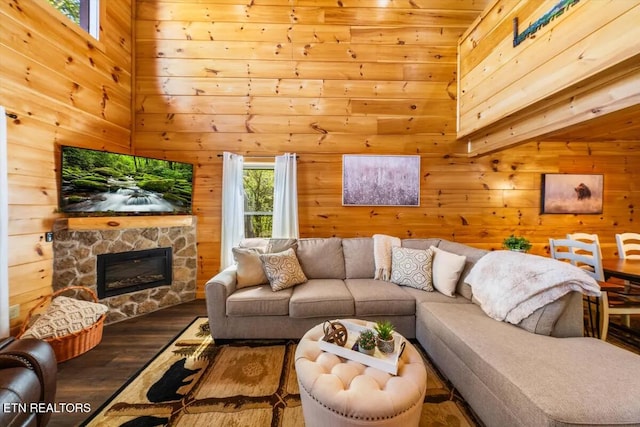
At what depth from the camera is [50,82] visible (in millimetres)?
2350

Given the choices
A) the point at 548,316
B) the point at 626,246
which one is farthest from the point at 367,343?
the point at 626,246

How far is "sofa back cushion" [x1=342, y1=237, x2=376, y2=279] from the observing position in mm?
2809

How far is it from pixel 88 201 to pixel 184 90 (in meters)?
1.86

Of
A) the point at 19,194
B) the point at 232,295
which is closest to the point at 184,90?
the point at 19,194

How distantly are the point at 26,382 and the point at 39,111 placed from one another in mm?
2434

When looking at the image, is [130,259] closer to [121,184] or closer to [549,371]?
[121,184]

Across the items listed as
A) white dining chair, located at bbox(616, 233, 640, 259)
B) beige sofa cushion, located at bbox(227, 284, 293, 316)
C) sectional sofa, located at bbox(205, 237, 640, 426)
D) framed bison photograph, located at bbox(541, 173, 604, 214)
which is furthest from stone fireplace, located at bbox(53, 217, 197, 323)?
white dining chair, located at bbox(616, 233, 640, 259)

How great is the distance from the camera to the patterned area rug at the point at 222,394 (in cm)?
149

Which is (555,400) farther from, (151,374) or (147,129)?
(147,129)

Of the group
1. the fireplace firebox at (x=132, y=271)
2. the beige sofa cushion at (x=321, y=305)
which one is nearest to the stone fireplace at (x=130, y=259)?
the fireplace firebox at (x=132, y=271)

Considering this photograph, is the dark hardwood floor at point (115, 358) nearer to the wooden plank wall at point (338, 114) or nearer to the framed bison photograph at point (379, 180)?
the wooden plank wall at point (338, 114)

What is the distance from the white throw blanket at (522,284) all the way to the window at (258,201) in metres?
2.65

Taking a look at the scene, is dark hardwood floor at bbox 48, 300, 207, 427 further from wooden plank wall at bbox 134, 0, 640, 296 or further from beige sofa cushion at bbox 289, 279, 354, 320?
beige sofa cushion at bbox 289, 279, 354, 320

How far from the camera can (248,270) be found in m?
2.52
